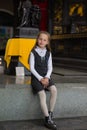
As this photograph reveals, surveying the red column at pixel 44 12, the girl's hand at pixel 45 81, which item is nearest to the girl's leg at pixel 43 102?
the girl's hand at pixel 45 81

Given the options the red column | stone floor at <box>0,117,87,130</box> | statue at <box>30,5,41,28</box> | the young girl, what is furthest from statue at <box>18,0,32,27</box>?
the red column

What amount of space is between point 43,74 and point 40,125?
84 cm

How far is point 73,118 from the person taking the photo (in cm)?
723

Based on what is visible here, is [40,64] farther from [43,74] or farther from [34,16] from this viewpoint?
[34,16]

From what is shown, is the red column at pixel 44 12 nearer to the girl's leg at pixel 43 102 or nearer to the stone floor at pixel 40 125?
the stone floor at pixel 40 125

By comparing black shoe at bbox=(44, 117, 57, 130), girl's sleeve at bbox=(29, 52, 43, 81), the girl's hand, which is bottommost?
black shoe at bbox=(44, 117, 57, 130)

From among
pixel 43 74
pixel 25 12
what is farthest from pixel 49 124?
pixel 25 12

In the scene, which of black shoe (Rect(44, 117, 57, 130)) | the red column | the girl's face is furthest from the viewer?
the red column

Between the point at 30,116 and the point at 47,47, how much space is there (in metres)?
1.24

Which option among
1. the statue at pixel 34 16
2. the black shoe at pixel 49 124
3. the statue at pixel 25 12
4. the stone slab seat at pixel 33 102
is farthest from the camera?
the statue at pixel 34 16

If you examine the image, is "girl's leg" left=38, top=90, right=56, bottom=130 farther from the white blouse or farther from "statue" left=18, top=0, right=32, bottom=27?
"statue" left=18, top=0, right=32, bottom=27

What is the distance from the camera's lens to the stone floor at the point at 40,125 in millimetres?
6461

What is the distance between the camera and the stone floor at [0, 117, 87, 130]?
6.46 meters

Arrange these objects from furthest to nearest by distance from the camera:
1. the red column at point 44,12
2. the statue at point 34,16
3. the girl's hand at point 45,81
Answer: the red column at point 44,12 < the statue at point 34,16 < the girl's hand at point 45,81
